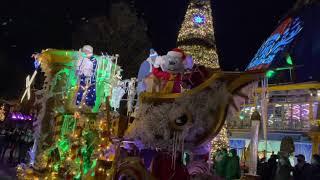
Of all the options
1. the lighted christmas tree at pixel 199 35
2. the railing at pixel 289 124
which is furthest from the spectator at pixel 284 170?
the railing at pixel 289 124

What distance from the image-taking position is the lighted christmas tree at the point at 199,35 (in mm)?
20156

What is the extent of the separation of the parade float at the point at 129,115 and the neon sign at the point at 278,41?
21817 millimetres

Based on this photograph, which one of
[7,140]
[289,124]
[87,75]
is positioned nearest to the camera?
[87,75]

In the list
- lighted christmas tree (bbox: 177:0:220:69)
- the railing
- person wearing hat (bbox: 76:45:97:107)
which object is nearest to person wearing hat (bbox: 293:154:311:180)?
person wearing hat (bbox: 76:45:97:107)

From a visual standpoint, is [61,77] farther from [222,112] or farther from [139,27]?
[139,27]

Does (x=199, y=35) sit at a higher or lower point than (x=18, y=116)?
higher

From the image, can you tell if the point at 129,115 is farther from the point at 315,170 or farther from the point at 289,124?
the point at 289,124

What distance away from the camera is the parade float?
5.96 meters

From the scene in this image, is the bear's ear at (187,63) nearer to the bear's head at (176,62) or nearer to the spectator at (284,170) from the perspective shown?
the bear's head at (176,62)

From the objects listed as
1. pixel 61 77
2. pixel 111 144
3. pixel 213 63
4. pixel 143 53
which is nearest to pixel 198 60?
pixel 213 63

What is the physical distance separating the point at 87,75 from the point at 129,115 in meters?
2.32

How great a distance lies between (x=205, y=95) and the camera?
19.6ft

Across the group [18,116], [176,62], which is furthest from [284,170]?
[18,116]

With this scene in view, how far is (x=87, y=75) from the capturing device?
31.2ft
